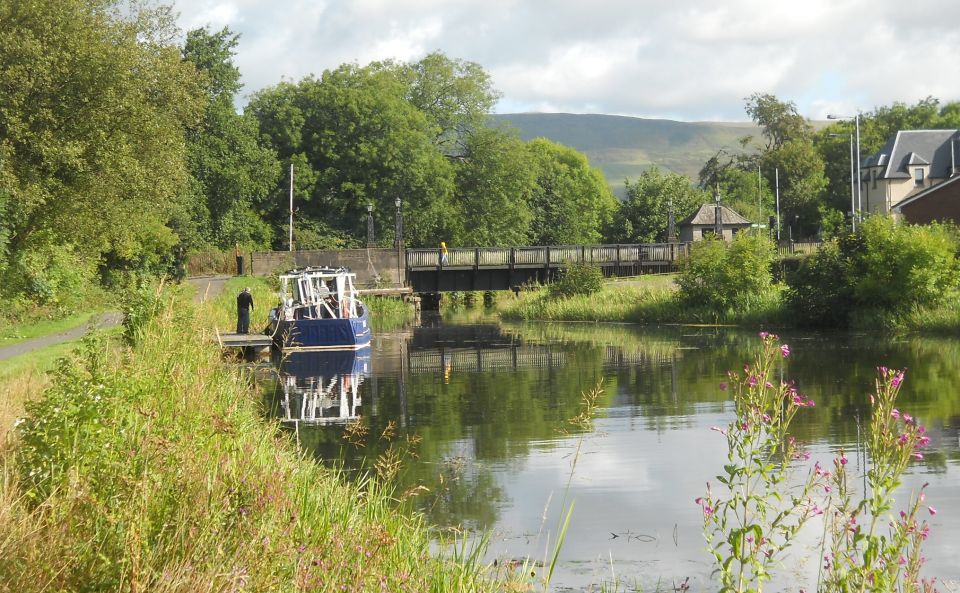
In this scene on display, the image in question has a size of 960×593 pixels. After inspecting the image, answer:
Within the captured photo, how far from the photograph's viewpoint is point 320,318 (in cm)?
3650

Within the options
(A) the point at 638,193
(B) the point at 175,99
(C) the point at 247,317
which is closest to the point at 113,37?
(B) the point at 175,99

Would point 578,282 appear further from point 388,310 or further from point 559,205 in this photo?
point 559,205

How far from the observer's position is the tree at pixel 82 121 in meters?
30.0

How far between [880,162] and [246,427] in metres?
87.5

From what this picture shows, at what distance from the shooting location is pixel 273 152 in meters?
69.3

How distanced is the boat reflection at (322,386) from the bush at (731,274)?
1421cm

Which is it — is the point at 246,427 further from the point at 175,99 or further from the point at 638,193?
the point at 638,193

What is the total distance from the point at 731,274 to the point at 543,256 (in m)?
18.2

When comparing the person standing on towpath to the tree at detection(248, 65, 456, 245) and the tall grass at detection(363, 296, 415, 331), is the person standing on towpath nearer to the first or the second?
the tall grass at detection(363, 296, 415, 331)

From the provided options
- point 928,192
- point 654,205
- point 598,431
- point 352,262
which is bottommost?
point 598,431

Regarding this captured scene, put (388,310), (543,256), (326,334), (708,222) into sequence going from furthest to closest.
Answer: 1. (708,222)
2. (388,310)
3. (543,256)
4. (326,334)

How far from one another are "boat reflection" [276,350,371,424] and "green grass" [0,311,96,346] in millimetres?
5477

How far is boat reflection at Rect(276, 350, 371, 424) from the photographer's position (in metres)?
19.8

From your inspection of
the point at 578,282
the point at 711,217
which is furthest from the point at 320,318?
the point at 711,217
